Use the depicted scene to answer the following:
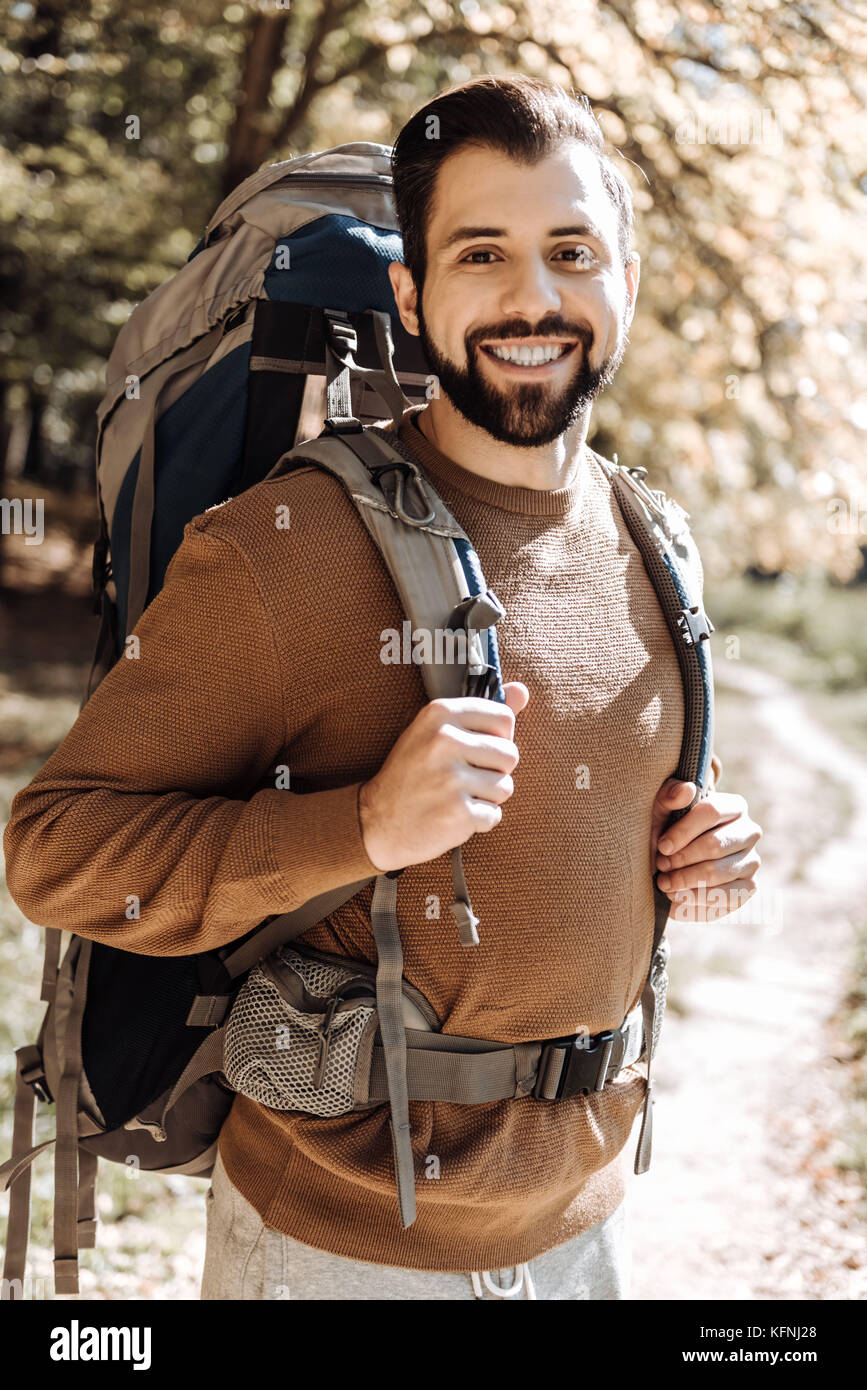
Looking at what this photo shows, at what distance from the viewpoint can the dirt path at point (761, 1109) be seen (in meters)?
4.54

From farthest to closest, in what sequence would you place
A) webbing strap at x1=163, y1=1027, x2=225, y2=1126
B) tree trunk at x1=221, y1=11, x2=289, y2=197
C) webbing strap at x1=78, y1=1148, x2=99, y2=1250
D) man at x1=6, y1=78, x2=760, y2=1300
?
tree trunk at x1=221, y1=11, x2=289, y2=197
webbing strap at x1=78, y1=1148, x2=99, y2=1250
webbing strap at x1=163, y1=1027, x2=225, y2=1126
man at x1=6, y1=78, x2=760, y2=1300

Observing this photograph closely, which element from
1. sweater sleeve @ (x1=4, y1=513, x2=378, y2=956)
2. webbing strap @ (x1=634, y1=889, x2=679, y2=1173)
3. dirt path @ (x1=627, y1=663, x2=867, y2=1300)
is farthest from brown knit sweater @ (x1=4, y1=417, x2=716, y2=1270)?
dirt path @ (x1=627, y1=663, x2=867, y2=1300)

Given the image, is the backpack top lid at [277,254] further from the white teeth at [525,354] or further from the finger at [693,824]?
the finger at [693,824]

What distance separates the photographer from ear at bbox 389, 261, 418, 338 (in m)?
1.91

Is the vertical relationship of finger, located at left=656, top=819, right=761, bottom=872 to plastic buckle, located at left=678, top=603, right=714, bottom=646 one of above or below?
below

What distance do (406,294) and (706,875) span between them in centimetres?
104

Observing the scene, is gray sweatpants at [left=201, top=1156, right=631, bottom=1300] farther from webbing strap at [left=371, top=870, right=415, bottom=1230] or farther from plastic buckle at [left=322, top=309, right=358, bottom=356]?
plastic buckle at [left=322, top=309, right=358, bottom=356]

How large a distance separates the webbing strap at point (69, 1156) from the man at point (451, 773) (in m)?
0.25

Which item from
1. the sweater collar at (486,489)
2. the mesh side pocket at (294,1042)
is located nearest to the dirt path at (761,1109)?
the mesh side pocket at (294,1042)

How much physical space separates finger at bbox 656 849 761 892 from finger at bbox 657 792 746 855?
43 mm

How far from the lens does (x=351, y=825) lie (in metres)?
1.54
